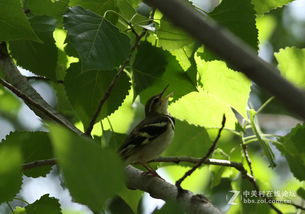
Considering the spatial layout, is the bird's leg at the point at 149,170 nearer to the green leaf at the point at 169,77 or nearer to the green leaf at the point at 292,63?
the green leaf at the point at 169,77

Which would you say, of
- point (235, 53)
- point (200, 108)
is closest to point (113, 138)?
point (200, 108)

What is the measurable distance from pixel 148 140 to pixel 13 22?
1.25 meters

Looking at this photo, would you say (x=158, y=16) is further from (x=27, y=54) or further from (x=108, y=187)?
(x=108, y=187)

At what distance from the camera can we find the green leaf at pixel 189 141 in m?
3.18

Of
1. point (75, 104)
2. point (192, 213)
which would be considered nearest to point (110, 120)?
point (75, 104)

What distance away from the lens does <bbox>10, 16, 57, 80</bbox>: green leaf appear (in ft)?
8.55

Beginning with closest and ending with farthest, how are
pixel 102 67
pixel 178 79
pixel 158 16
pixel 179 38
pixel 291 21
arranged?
pixel 102 67 → pixel 179 38 → pixel 178 79 → pixel 158 16 → pixel 291 21

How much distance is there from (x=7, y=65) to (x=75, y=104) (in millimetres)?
512

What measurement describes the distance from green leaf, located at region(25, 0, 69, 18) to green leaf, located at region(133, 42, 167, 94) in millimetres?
444

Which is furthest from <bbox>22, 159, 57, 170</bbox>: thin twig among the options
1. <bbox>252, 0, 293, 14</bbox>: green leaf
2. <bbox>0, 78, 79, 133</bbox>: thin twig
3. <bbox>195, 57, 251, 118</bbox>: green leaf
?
<bbox>252, 0, 293, 14</bbox>: green leaf

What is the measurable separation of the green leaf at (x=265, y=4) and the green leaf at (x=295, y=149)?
2.09ft

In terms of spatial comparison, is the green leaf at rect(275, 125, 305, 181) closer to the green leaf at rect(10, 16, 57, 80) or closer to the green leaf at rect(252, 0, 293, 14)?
the green leaf at rect(252, 0, 293, 14)

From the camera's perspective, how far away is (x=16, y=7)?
229cm

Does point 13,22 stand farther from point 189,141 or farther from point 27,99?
point 189,141
